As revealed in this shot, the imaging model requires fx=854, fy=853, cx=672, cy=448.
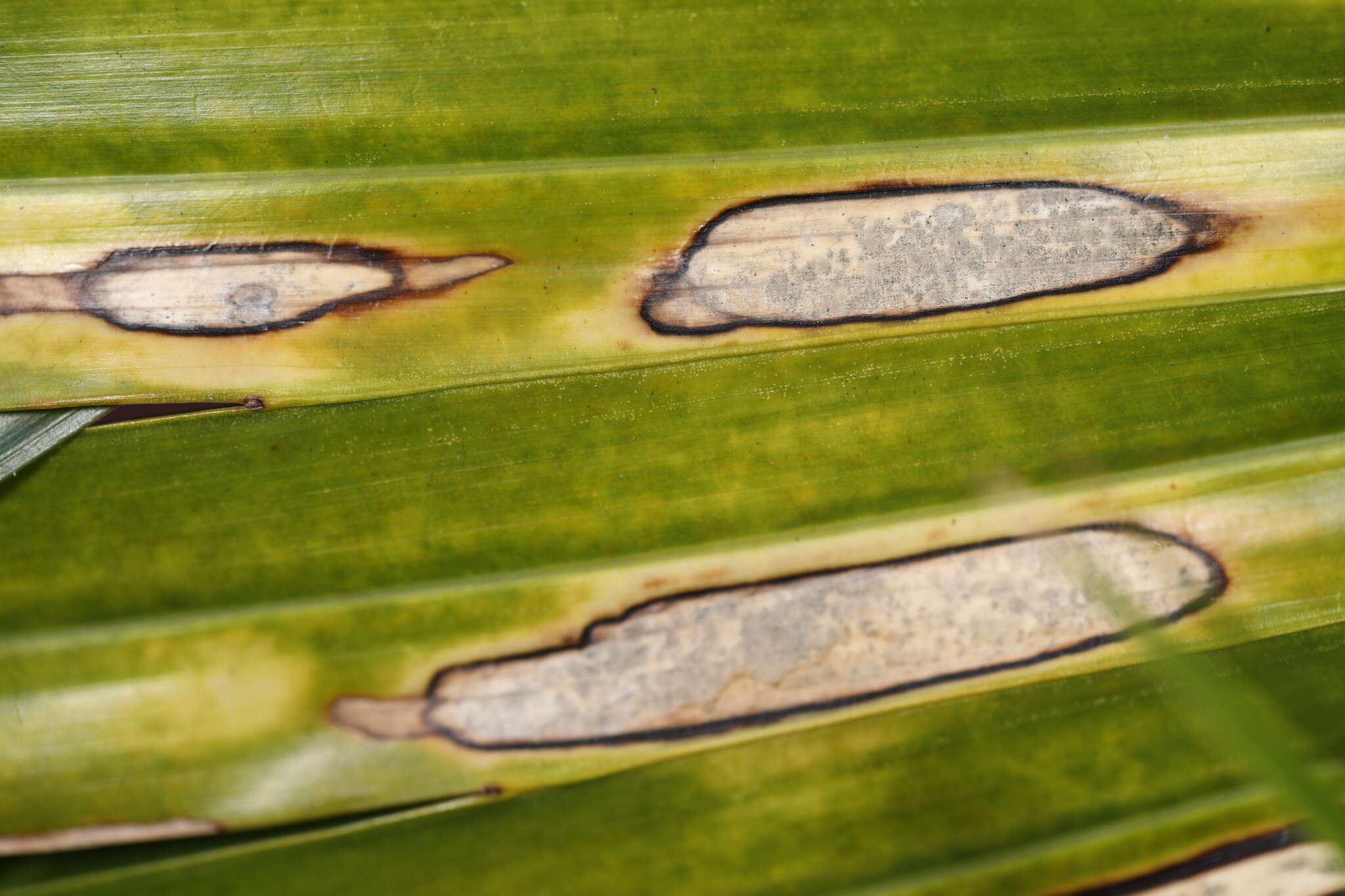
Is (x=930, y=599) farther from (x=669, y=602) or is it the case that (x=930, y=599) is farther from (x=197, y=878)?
(x=197, y=878)

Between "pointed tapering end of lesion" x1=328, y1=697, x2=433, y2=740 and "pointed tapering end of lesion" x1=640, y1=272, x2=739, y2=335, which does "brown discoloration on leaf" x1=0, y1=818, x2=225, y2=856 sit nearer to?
"pointed tapering end of lesion" x1=328, y1=697, x2=433, y2=740

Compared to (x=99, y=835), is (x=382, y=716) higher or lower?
higher

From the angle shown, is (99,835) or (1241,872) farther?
(1241,872)

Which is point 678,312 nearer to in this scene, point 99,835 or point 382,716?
point 382,716

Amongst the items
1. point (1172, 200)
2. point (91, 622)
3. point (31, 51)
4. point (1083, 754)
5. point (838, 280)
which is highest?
point (31, 51)

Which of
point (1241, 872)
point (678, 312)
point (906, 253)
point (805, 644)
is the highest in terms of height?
point (906, 253)

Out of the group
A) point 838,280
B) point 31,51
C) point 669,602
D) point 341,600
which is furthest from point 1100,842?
point 31,51

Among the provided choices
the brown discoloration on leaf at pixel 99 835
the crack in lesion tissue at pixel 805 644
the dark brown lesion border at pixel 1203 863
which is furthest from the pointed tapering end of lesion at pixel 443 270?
the dark brown lesion border at pixel 1203 863

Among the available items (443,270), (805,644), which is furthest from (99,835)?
(805,644)

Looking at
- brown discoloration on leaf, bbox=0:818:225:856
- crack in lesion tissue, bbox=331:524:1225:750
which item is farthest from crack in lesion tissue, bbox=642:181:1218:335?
brown discoloration on leaf, bbox=0:818:225:856
